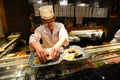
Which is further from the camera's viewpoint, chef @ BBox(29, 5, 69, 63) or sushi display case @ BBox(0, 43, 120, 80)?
chef @ BBox(29, 5, 69, 63)

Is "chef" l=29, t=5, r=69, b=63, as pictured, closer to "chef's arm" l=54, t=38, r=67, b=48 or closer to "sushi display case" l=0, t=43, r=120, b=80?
"chef's arm" l=54, t=38, r=67, b=48

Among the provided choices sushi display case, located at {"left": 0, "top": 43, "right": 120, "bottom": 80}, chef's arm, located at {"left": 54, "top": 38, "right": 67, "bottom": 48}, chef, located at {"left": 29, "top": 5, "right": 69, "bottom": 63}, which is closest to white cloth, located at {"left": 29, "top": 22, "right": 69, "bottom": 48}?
chef, located at {"left": 29, "top": 5, "right": 69, "bottom": 63}

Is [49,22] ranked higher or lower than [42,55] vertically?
higher

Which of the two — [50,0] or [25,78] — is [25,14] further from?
[25,78]

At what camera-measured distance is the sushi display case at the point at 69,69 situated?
42.7 inches

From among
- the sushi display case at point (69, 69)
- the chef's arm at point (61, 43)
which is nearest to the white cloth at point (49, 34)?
the chef's arm at point (61, 43)

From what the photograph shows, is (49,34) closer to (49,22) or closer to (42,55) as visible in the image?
(49,22)

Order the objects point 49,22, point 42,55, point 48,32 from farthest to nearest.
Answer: point 48,32, point 49,22, point 42,55

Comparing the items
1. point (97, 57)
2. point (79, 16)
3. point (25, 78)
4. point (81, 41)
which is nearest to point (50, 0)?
point (79, 16)

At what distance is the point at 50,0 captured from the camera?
3.48 metres

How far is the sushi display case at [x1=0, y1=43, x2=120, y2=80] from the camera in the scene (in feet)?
3.56

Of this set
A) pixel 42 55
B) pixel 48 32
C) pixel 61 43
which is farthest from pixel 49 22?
pixel 42 55

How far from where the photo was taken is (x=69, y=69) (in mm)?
1171

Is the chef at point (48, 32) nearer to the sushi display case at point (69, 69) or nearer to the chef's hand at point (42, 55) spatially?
the chef's hand at point (42, 55)
